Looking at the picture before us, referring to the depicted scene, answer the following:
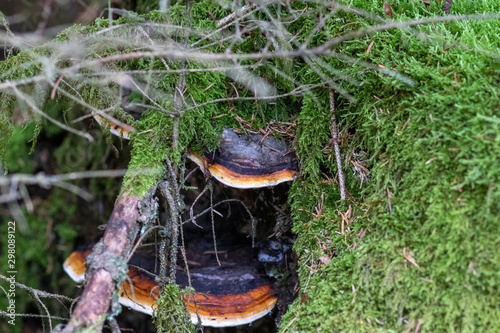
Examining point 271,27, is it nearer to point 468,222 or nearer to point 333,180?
point 333,180

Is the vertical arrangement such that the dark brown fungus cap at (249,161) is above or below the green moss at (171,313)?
above

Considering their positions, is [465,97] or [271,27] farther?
[271,27]

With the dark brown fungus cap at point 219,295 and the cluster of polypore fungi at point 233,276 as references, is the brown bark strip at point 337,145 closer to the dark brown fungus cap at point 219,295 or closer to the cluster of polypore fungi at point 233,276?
the cluster of polypore fungi at point 233,276

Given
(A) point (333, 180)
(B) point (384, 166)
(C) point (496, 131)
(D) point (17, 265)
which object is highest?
(C) point (496, 131)

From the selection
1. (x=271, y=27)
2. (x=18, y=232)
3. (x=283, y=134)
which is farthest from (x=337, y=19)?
(x=18, y=232)

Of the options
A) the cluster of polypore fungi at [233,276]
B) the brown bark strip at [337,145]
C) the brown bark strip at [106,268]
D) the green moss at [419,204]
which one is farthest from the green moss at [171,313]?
the brown bark strip at [337,145]

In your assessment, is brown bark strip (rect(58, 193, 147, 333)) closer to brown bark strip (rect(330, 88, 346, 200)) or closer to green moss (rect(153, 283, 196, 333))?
green moss (rect(153, 283, 196, 333))

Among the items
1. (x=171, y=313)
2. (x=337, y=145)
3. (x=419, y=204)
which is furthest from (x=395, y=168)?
(x=171, y=313)
